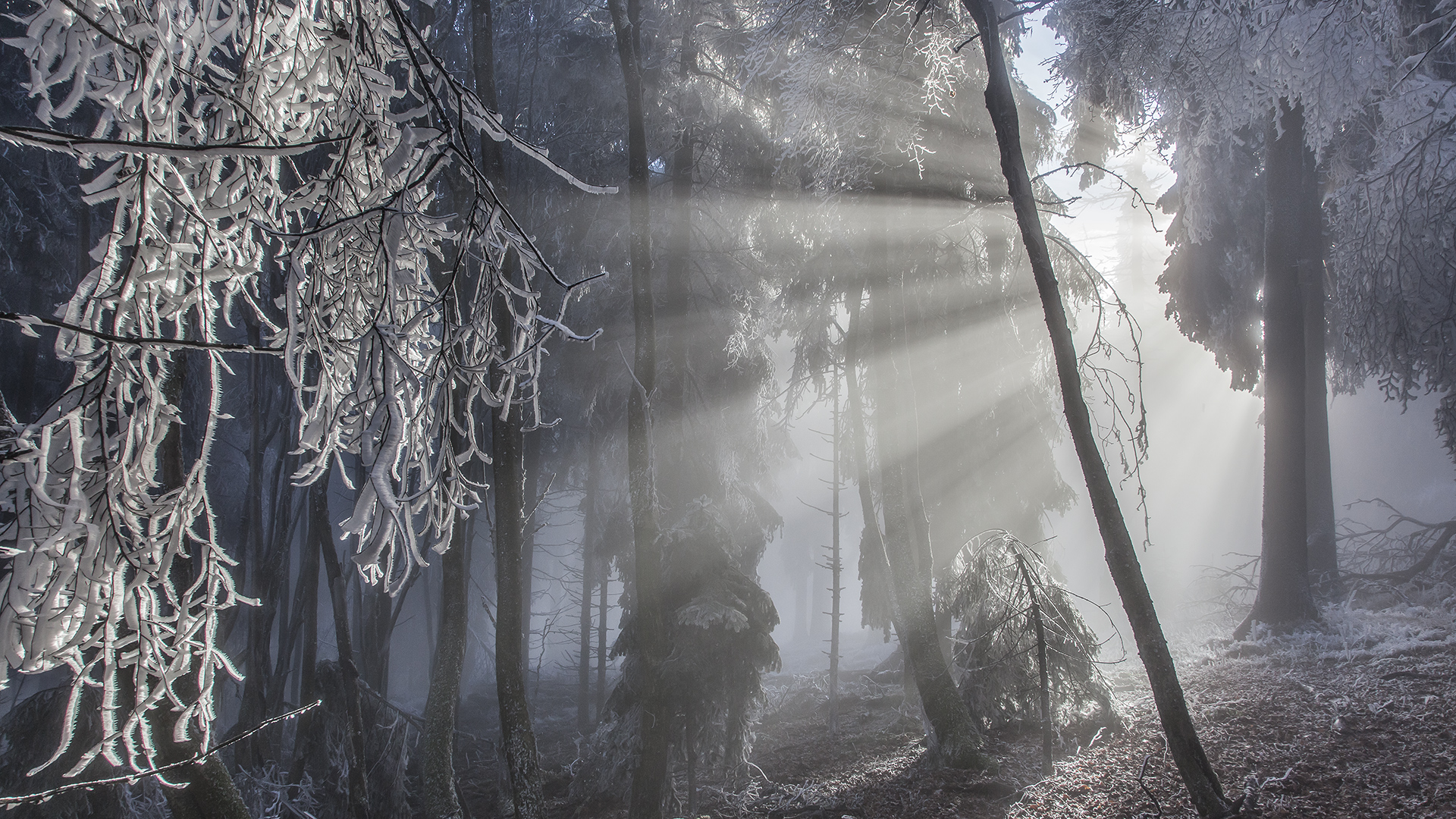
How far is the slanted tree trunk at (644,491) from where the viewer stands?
5.89m

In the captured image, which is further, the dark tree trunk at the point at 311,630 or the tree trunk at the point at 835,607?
the tree trunk at the point at 835,607

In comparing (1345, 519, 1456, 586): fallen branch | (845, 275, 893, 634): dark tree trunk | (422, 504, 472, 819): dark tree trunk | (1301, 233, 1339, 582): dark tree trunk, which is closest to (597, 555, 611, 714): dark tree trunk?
(845, 275, 893, 634): dark tree trunk

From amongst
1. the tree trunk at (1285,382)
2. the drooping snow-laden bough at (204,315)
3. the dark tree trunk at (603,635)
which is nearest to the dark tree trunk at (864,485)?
the dark tree trunk at (603,635)

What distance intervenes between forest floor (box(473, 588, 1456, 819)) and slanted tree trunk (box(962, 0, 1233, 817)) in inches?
13.8

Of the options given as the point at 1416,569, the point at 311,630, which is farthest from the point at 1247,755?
the point at 311,630

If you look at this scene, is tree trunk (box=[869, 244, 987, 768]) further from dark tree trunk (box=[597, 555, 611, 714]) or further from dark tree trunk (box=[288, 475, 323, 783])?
dark tree trunk (box=[597, 555, 611, 714])

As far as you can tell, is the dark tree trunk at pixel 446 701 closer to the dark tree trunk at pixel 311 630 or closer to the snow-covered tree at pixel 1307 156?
the dark tree trunk at pixel 311 630

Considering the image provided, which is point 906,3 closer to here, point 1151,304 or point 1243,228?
point 1243,228

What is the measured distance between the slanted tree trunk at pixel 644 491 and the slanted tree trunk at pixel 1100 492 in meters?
3.20

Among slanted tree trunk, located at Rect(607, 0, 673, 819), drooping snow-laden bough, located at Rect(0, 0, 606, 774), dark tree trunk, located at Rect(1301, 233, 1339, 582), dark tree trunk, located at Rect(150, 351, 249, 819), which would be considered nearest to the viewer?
drooping snow-laden bough, located at Rect(0, 0, 606, 774)

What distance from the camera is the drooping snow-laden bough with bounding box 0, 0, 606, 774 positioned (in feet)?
5.10

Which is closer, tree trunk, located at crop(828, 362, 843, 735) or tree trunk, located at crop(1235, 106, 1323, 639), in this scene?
tree trunk, located at crop(1235, 106, 1323, 639)

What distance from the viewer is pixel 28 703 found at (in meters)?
5.91

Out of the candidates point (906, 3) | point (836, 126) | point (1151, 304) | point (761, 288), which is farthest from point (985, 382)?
point (1151, 304)
